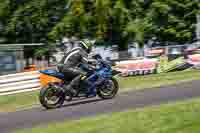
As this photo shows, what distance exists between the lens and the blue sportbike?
12.3 m

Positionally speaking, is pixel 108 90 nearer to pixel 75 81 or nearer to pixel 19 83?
pixel 75 81

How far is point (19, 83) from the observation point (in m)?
18.3

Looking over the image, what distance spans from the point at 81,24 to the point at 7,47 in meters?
6.38

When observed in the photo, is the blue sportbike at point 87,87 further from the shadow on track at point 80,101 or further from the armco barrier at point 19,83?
the armco barrier at point 19,83

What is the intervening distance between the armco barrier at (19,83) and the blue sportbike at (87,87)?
581 centimetres

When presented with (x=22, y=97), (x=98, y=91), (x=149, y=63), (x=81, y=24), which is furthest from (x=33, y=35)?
(x=98, y=91)

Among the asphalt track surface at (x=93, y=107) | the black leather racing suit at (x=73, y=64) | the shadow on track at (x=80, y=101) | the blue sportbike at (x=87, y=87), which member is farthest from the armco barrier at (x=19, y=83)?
the black leather racing suit at (x=73, y=64)

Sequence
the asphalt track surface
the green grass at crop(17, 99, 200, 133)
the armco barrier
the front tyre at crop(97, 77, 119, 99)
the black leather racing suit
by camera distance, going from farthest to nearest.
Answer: the armco barrier → the front tyre at crop(97, 77, 119, 99) → the black leather racing suit → the asphalt track surface → the green grass at crop(17, 99, 200, 133)

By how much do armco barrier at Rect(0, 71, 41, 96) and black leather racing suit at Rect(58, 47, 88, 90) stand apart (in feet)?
19.5

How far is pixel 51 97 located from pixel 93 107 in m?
1.41

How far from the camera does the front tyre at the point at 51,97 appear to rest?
12148mm

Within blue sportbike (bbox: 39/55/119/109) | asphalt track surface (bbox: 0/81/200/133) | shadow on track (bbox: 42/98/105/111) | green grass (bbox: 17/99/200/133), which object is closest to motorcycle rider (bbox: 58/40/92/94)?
blue sportbike (bbox: 39/55/119/109)

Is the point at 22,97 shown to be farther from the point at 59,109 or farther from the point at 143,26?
the point at 143,26

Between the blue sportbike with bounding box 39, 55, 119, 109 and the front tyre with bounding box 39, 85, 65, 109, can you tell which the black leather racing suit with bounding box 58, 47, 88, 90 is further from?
the front tyre with bounding box 39, 85, 65, 109
